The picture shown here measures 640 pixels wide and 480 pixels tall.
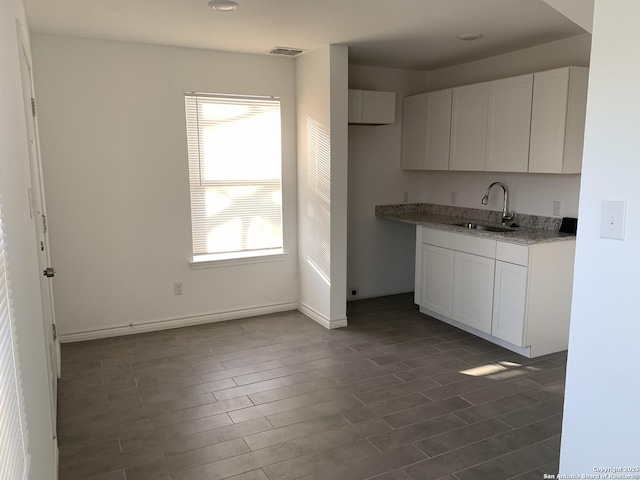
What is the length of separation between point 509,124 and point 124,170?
10.9 feet

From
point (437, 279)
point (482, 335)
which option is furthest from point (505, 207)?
point (482, 335)

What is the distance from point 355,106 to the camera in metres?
4.81

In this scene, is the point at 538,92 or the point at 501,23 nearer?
the point at 501,23

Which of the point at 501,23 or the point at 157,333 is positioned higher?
the point at 501,23

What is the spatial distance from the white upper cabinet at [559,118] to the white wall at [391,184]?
2.27ft

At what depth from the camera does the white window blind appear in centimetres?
91

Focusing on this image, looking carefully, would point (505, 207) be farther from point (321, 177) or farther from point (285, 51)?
point (285, 51)

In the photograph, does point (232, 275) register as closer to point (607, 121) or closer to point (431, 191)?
point (431, 191)

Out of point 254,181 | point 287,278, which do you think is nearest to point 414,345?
point 287,278

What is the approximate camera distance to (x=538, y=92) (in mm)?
3947

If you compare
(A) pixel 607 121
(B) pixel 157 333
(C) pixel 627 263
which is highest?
(A) pixel 607 121

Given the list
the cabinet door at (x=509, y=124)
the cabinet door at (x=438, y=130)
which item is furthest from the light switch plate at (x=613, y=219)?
the cabinet door at (x=438, y=130)

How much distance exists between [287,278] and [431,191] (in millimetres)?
1960

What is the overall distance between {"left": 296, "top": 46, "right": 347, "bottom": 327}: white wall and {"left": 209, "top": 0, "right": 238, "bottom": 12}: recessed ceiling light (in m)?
1.26
